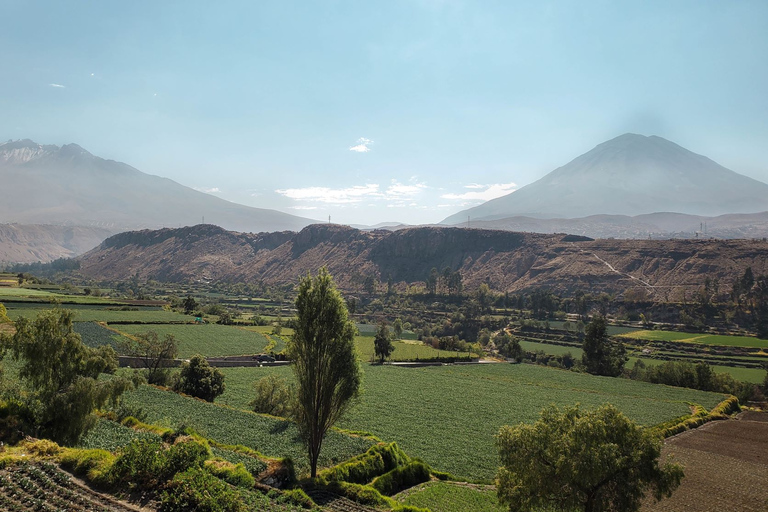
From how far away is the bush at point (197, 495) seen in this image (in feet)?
43.4

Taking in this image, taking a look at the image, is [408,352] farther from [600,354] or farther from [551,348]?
[600,354]

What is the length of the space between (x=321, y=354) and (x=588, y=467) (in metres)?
12.2

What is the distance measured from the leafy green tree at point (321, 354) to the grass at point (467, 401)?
86.2 inches

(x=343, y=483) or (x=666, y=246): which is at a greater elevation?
(x=666, y=246)

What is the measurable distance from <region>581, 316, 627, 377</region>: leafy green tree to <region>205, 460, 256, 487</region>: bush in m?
71.3

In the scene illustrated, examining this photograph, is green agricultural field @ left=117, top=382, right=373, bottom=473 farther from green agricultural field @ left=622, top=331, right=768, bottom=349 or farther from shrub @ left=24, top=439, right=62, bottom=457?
green agricultural field @ left=622, top=331, right=768, bottom=349

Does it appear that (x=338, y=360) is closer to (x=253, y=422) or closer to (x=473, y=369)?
(x=253, y=422)

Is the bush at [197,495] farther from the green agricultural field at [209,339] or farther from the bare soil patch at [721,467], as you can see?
the green agricultural field at [209,339]

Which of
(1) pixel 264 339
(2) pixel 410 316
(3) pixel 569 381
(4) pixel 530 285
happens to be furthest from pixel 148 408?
(4) pixel 530 285

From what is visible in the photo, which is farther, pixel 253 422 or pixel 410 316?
pixel 410 316

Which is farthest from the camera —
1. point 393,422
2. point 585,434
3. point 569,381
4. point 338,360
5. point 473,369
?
point 473,369

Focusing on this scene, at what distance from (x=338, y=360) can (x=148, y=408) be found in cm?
1861

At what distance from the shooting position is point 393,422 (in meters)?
36.8

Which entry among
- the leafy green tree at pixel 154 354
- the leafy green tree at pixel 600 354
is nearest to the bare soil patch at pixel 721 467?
the leafy green tree at pixel 600 354
